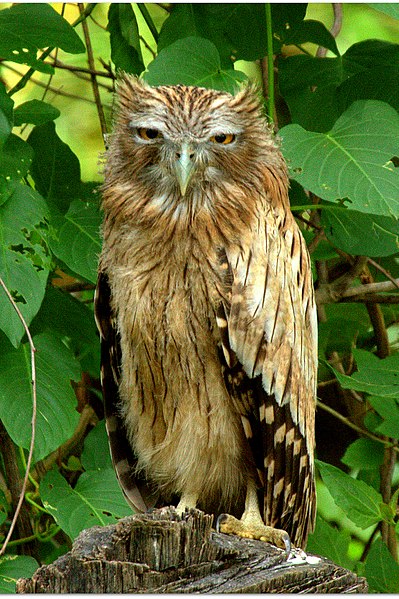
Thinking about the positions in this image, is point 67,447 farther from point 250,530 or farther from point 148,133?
point 148,133

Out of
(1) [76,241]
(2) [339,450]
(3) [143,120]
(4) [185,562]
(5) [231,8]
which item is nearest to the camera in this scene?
(4) [185,562]

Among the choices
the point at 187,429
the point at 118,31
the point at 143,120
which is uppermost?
the point at 118,31

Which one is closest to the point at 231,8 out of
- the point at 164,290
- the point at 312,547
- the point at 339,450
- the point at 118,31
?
the point at 118,31

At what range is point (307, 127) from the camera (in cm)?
347

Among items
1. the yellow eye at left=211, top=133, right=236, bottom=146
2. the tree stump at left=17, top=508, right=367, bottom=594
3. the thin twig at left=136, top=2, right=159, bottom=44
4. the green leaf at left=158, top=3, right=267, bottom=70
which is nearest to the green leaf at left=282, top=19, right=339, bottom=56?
the green leaf at left=158, top=3, right=267, bottom=70

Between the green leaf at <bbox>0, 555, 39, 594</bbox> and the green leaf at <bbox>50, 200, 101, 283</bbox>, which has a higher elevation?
the green leaf at <bbox>50, 200, 101, 283</bbox>

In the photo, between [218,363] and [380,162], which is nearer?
[218,363]

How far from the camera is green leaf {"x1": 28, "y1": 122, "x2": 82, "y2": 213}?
11.3ft

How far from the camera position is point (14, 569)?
311cm

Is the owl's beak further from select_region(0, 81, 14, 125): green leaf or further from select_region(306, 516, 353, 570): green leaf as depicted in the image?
select_region(306, 516, 353, 570): green leaf

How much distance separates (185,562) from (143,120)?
48.2 inches

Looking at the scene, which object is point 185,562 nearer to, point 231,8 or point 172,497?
point 172,497

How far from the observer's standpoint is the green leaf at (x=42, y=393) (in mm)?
2949

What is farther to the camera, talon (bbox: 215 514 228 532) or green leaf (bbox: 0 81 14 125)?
green leaf (bbox: 0 81 14 125)
